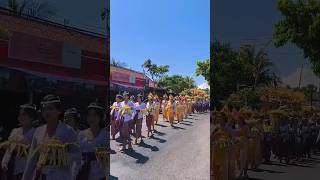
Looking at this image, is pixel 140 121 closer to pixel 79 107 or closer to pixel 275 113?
pixel 79 107

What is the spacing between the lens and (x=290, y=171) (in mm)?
4648

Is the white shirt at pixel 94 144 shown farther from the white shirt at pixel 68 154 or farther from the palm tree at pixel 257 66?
the palm tree at pixel 257 66

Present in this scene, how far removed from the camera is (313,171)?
4633mm

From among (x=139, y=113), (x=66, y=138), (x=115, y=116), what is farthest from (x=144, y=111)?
(x=66, y=138)

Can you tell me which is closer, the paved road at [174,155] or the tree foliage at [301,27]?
the paved road at [174,155]

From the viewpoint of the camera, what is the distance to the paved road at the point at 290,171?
4.57m

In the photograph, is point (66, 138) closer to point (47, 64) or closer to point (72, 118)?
point (72, 118)

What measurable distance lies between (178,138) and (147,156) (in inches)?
14.3

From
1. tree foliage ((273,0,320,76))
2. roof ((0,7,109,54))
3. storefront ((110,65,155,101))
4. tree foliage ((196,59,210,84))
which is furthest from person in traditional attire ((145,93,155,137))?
tree foliage ((273,0,320,76))

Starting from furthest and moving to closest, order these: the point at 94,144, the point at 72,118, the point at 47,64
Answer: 1. the point at 94,144
2. the point at 72,118
3. the point at 47,64

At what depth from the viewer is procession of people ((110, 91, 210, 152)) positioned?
4.14 metres

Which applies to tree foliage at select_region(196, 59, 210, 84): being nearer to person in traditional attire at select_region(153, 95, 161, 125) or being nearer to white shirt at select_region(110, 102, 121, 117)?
person in traditional attire at select_region(153, 95, 161, 125)

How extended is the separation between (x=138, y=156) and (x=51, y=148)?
0.86m

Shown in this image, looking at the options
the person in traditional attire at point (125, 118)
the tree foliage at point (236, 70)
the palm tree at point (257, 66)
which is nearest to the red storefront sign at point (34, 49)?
the person in traditional attire at point (125, 118)
